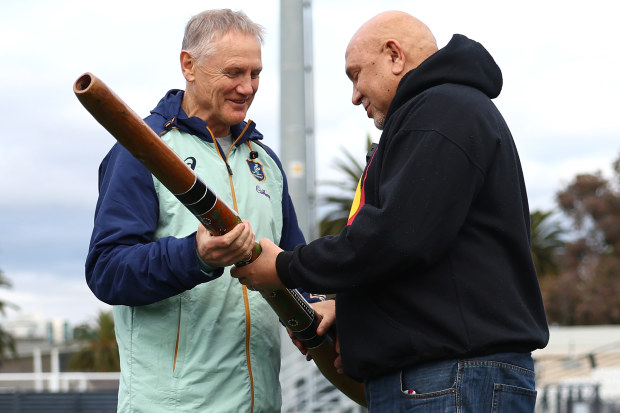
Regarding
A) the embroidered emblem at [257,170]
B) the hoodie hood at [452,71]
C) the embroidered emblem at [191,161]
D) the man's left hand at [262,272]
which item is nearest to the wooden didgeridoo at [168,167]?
the man's left hand at [262,272]

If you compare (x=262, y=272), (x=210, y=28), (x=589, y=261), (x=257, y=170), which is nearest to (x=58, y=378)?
(x=257, y=170)

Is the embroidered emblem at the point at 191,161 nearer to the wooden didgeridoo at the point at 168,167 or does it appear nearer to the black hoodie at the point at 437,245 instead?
the wooden didgeridoo at the point at 168,167

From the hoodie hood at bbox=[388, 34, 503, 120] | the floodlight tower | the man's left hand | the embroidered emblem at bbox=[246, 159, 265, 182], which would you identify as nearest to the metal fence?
the floodlight tower

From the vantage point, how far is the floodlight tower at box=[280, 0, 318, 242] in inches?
341

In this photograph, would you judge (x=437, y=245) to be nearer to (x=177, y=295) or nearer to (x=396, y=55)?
(x=396, y=55)

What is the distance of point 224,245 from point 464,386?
34.6 inches

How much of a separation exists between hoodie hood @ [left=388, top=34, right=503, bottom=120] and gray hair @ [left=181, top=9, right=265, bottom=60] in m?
0.75

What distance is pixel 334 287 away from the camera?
2.82 meters

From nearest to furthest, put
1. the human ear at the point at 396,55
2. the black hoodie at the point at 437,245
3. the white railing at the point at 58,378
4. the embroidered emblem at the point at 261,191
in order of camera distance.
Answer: the black hoodie at the point at 437,245 → the human ear at the point at 396,55 → the embroidered emblem at the point at 261,191 → the white railing at the point at 58,378

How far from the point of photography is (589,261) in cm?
3728

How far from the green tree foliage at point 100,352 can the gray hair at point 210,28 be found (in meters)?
31.4

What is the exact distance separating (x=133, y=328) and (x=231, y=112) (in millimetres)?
921

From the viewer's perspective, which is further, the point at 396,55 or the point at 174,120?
the point at 174,120

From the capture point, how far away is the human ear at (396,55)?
316cm
